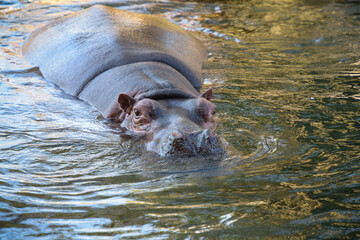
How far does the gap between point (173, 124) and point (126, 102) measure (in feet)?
3.18

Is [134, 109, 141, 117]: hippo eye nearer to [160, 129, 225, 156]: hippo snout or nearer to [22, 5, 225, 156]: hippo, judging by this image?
[22, 5, 225, 156]: hippo

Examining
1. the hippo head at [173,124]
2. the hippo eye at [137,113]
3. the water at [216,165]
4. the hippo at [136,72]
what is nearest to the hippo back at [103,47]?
the hippo at [136,72]

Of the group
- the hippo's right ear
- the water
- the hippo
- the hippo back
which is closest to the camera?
the water

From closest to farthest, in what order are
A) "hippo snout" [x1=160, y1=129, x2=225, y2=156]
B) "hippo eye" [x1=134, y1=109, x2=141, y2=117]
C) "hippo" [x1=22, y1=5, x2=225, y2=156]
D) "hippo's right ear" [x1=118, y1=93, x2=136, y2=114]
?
1. "hippo snout" [x1=160, y1=129, x2=225, y2=156]
2. "hippo" [x1=22, y1=5, x2=225, y2=156]
3. "hippo eye" [x1=134, y1=109, x2=141, y2=117]
4. "hippo's right ear" [x1=118, y1=93, x2=136, y2=114]

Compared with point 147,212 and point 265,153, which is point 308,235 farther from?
point 265,153

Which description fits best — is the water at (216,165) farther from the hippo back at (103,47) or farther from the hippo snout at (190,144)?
the hippo back at (103,47)

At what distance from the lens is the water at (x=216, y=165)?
111 inches

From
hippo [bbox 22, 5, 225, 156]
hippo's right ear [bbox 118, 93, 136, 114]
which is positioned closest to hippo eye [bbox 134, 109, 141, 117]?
hippo [bbox 22, 5, 225, 156]

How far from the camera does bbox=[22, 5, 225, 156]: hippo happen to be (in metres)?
4.17

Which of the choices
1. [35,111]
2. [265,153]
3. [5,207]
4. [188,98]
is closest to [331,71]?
[188,98]

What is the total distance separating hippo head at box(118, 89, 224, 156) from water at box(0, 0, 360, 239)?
0.36 feet

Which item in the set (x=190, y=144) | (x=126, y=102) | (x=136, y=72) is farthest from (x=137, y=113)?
(x=190, y=144)

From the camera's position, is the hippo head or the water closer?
the water

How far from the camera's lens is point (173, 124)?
412 cm
